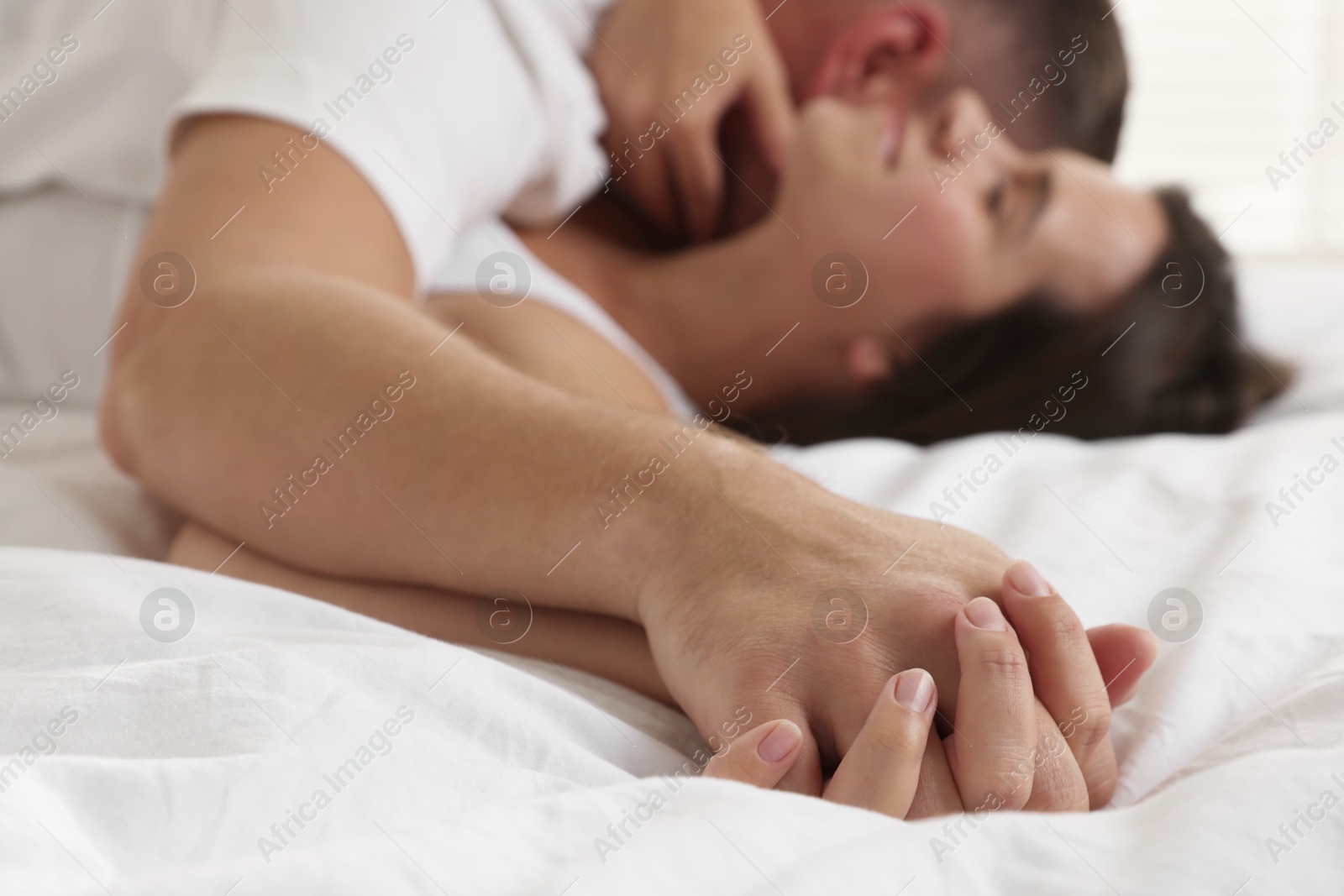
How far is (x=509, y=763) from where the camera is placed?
16.9 inches

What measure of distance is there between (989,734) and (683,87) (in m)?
0.89

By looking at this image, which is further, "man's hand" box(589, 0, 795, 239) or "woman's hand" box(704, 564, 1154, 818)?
"man's hand" box(589, 0, 795, 239)

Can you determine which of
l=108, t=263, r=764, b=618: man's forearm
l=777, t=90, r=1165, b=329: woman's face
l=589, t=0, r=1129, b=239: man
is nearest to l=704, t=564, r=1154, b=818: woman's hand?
l=108, t=263, r=764, b=618: man's forearm

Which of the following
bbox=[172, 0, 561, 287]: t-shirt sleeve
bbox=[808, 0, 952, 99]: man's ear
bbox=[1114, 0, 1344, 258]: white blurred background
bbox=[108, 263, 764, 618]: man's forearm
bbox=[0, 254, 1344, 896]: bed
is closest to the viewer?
bbox=[0, 254, 1344, 896]: bed

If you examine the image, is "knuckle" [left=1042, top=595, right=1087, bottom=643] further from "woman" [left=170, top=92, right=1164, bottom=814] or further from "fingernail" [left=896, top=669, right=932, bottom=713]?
"woman" [left=170, top=92, right=1164, bottom=814]

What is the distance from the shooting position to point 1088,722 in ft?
1.54

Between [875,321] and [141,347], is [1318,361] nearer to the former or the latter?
[875,321]

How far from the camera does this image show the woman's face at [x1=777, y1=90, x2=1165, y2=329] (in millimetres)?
1148

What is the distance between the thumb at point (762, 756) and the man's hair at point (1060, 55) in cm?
123

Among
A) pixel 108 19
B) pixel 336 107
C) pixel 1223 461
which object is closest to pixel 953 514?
pixel 1223 461

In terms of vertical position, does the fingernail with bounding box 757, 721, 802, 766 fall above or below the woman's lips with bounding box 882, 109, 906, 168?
above

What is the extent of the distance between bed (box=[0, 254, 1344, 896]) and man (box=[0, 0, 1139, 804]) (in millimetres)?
67

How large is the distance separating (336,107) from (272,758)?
60cm

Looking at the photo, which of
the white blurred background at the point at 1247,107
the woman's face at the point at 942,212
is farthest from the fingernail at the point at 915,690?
the white blurred background at the point at 1247,107
